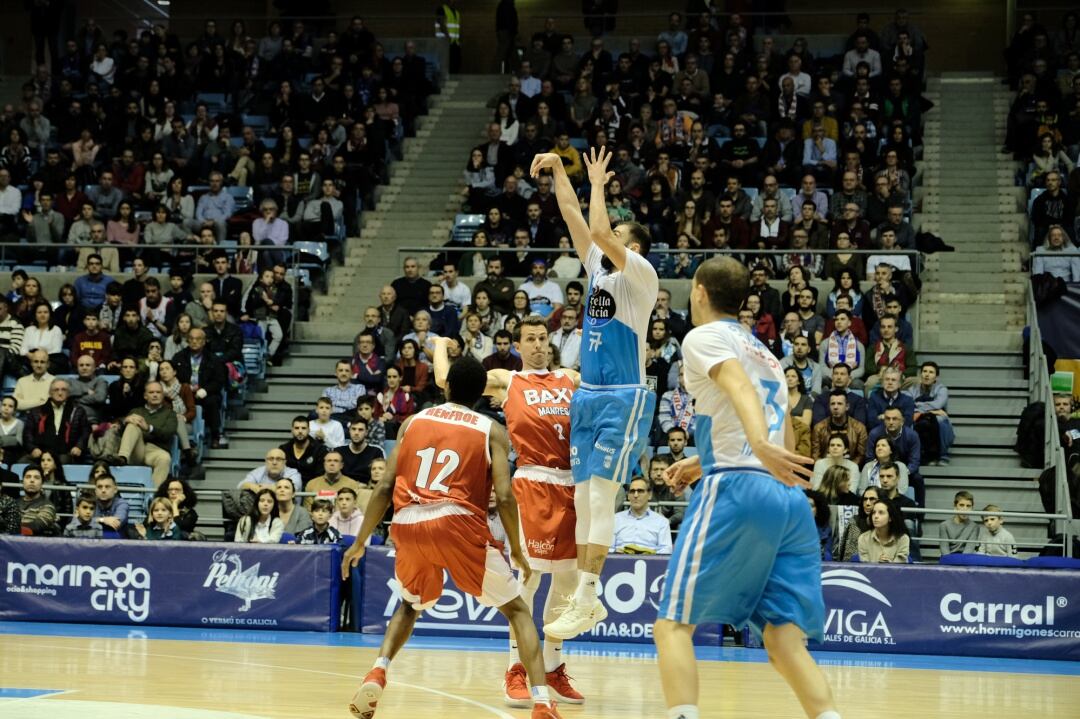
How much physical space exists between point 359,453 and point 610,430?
349 inches

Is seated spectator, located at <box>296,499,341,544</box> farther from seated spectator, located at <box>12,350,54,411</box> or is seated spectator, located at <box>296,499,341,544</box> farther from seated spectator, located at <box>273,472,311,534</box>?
seated spectator, located at <box>12,350,54,411</box>

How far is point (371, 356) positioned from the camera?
19.4 metres

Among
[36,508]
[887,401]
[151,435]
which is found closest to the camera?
[36,508]

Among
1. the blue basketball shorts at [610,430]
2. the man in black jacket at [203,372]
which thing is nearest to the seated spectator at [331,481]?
the man in black jacket at [203,372]

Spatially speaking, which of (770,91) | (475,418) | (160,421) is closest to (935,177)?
(770,91)

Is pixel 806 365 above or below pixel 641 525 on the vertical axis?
above

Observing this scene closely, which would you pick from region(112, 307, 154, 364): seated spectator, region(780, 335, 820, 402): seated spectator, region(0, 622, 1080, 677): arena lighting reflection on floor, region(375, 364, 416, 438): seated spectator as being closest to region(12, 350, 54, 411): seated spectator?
region(112, 307, 154, 364): seated spectator

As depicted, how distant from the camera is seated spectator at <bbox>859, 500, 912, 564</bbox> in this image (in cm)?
1459

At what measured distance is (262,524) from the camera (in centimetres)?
1565

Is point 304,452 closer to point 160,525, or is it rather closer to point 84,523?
point 160,525

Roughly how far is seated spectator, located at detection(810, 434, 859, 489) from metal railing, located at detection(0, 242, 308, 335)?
904 cm

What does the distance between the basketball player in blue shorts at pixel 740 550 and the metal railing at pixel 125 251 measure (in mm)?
15752

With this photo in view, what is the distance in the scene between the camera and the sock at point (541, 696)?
787cm

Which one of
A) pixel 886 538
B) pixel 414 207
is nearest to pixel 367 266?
pixel 414 207
